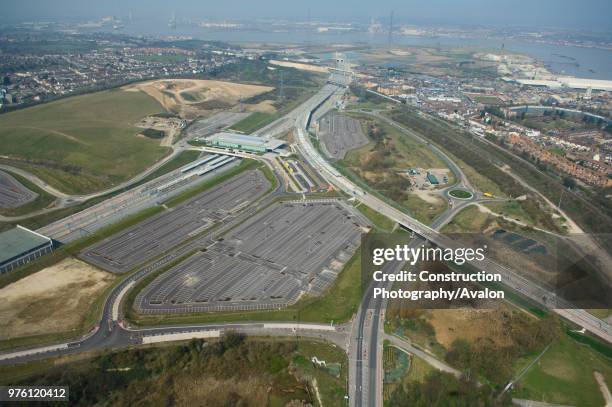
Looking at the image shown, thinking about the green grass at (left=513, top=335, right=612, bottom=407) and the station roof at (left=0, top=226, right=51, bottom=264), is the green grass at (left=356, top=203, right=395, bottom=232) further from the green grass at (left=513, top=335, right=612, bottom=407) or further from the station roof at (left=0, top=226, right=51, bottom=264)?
the station roof at (left=0, top=226, right=51, bottom=264)

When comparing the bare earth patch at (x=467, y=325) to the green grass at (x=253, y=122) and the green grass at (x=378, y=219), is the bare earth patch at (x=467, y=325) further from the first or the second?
the green grass at (x=253, y=122)

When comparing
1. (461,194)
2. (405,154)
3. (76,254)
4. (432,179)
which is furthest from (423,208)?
(76,254)

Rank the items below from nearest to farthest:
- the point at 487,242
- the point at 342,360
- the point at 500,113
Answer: the point at 342,360, the point at 487,242, the point at 500,113

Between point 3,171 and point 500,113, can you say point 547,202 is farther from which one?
point 3,171

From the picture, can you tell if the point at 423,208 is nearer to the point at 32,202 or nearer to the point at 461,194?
the point at 461,194

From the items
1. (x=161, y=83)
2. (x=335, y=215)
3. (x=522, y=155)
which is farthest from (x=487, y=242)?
(x=161, y=83)

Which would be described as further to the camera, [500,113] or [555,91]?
[555,91]

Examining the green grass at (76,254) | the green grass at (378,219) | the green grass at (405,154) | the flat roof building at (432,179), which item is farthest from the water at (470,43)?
the green grass at (76,254)
